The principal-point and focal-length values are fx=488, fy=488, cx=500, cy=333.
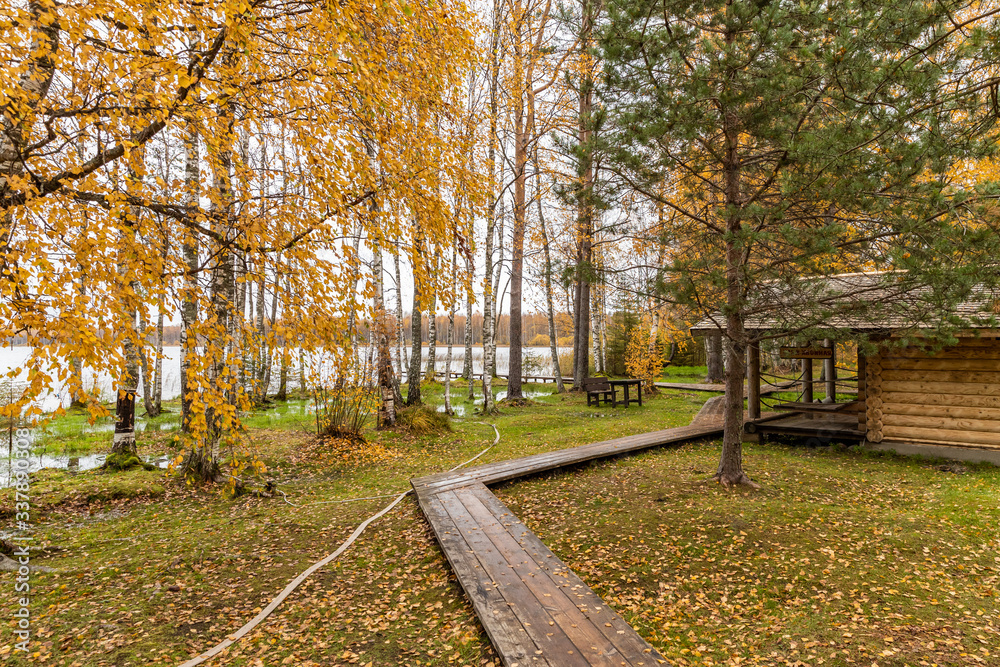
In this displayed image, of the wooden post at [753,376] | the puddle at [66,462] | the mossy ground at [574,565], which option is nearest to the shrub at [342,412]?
the mossy ground at [574,565]

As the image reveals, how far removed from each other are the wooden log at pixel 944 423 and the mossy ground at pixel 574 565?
0.78 m

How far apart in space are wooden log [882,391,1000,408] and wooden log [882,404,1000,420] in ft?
0.14

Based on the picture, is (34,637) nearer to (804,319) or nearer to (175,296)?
(175,296)

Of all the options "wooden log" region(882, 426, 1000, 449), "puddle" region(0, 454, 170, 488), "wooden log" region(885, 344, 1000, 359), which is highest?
"wooden log" region(885, 344, 1000, 359)

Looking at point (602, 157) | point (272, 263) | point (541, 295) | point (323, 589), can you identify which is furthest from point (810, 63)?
point (541, 295)

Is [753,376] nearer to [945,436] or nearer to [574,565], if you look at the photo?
[945,436]

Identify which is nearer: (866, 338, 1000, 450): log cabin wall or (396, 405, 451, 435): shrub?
(866, 338, 1000, 450): log cabin wall

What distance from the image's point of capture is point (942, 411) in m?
8.12

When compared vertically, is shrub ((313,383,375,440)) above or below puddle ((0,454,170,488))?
above

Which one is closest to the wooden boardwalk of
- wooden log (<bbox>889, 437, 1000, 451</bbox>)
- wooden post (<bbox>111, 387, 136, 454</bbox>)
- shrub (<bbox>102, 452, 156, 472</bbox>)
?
shrub (<bbox>102, 452, 156, 472</bbox>)

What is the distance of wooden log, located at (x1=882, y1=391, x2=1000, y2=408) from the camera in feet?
25.5

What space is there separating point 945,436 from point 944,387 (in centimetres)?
81

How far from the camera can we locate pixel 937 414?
26.8ft

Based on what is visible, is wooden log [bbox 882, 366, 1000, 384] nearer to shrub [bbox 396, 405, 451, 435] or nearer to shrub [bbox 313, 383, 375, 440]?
shrub [bbox 396, 405, 451, 435]
